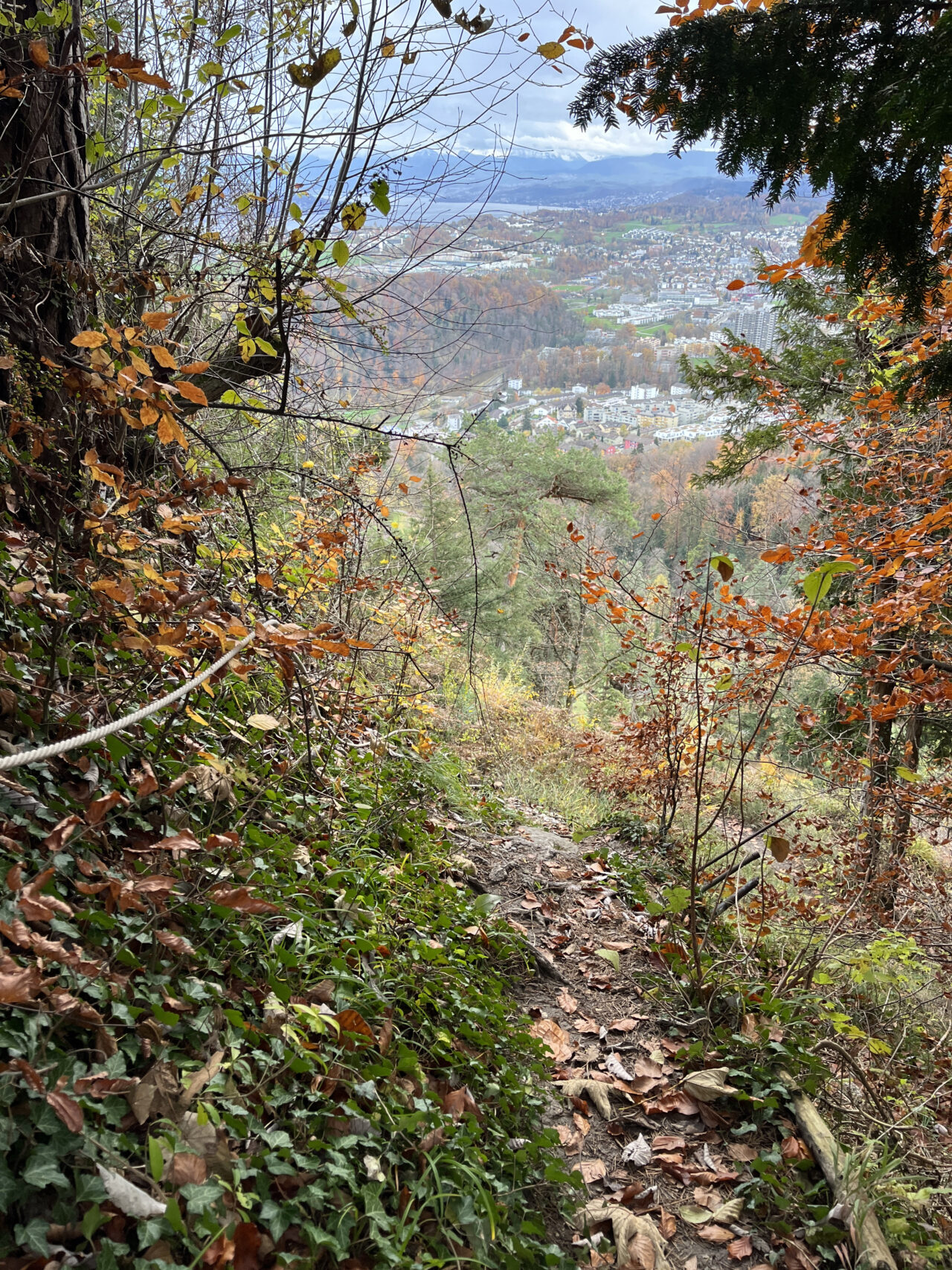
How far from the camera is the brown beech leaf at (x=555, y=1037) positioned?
2.82m

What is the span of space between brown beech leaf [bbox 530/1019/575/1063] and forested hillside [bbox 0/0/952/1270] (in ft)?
0.04

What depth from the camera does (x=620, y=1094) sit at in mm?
2697

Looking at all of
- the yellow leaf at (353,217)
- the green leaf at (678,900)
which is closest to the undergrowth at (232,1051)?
the green leaf at (678,900)

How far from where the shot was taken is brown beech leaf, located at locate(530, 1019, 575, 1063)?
9.24ft

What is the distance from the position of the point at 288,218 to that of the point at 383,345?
0.89 m

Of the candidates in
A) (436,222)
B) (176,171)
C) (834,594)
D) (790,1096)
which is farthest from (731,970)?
(834,594)

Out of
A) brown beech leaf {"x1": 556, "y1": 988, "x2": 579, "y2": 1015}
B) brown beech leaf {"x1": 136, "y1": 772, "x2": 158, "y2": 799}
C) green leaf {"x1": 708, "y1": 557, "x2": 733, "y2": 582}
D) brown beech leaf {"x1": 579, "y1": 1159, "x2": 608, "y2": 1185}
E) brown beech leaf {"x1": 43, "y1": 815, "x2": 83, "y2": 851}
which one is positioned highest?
green leaf {"x1": 708, "y1": 557, "x2": 733, "y2": 582}

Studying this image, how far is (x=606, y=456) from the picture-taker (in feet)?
51.3

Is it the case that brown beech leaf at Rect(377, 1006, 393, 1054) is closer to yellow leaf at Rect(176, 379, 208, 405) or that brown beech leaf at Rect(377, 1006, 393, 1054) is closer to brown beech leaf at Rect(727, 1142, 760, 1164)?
brown beech leaf at Rect(727, 1142, 760, 1164)

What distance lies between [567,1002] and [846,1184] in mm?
1232

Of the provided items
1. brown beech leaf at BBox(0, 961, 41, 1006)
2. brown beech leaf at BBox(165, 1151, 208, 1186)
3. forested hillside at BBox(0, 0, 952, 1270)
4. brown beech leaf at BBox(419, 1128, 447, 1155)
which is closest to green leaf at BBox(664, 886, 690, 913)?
forested hillside at BBox(0, 0, 952, 1270)

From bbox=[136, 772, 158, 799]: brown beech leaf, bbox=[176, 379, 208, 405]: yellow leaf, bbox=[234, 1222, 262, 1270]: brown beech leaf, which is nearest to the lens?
bbox=[234, 1222, 262, 1270]: brown beech leaf

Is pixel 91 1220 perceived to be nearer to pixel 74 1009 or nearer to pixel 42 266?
pixel 74 1009

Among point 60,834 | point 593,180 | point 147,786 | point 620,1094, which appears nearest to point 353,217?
point 147,786
